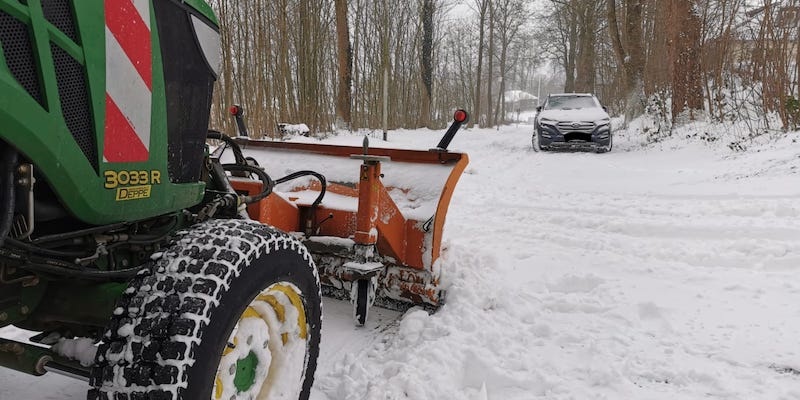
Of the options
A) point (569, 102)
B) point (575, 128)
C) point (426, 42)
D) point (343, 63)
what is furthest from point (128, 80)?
point (426, 42)

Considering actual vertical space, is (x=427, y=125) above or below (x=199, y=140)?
above

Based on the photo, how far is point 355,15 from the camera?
2080cm

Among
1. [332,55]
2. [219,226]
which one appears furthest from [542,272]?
[332,55]

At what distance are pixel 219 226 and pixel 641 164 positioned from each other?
372 inches

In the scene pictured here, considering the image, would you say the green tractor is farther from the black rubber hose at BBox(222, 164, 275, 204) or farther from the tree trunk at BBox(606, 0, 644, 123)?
the tree trunk at BBox(606, 0, 644, 123)

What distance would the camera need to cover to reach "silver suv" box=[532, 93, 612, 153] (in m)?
12.0

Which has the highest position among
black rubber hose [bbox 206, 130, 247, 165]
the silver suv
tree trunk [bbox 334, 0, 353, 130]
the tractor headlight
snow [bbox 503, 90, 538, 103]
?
snow [bbox 503, 90, 538, 103]

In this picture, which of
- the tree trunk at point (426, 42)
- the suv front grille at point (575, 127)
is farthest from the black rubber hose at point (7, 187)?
the tree trunk at point (426, 42)

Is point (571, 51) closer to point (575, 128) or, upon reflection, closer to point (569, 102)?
point (569, 102)

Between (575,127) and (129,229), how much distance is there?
11.6 metres

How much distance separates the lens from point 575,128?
12117 mm

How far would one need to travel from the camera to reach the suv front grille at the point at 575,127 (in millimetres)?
12008

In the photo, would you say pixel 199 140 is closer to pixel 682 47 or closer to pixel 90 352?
pixel 90 352

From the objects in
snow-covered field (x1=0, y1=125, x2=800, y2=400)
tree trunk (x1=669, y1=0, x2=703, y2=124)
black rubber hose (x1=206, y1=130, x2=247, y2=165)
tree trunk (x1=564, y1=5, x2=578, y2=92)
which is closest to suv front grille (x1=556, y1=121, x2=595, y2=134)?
tree trunk (x1=669, y1=0, x2=703, y2=124)
